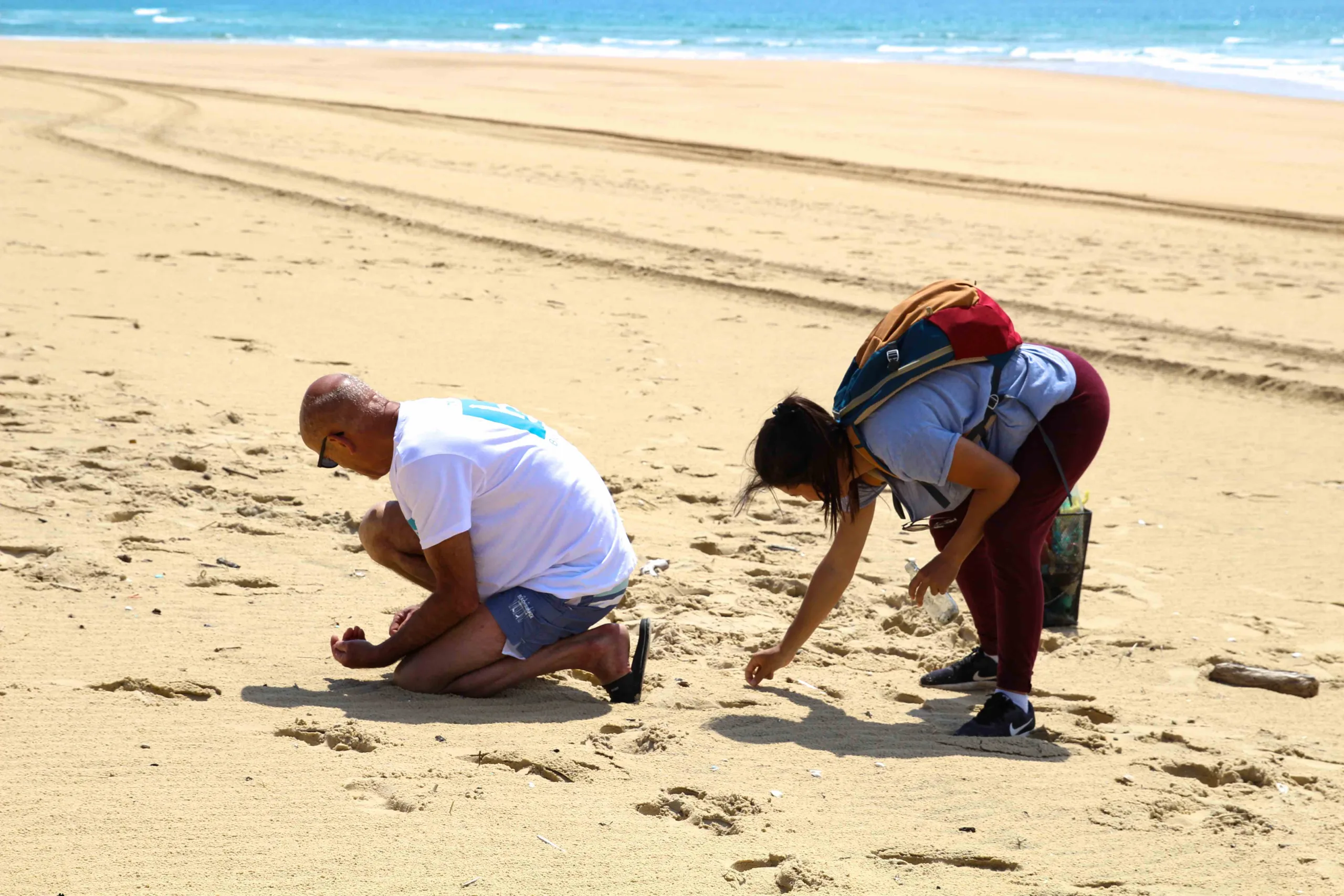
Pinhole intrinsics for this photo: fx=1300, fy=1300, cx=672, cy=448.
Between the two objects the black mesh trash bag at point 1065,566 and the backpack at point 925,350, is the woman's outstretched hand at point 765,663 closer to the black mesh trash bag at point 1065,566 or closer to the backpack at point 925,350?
the backpack at point 925,350

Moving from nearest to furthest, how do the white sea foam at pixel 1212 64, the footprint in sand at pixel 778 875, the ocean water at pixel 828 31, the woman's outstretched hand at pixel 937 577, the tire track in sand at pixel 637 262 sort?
the footprint in sand at pixel 778 875, the woman's outstretched hand at pixel 937 577, the tire track in sand at pixel 637 262, the white sea foam at pixel 1212 64, the ocean water at pixel 828 31

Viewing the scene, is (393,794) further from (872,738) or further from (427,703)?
(872,738)

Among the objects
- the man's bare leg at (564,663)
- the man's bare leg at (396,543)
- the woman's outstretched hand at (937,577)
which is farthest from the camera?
the man's bare leg at (396,543)

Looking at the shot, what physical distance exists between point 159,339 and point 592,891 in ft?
17.8

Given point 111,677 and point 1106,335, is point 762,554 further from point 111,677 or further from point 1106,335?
point 1106,335

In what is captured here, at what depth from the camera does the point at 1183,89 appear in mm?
26531

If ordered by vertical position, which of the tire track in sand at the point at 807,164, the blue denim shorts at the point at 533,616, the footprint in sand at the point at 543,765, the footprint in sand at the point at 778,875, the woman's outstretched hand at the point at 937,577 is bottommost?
the footprint in sand at the point at 778,875

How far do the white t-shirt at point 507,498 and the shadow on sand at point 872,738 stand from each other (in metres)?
0.53

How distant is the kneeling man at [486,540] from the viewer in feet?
10.6

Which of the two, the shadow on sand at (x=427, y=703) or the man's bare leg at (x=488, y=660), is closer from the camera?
the shadow on sand at (x=427, y=703)

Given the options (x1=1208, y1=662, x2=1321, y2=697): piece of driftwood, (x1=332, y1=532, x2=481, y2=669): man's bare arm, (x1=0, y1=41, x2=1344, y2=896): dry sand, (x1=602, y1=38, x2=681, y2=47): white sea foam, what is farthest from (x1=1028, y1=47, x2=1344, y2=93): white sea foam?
(x1=332, y1=532, x2=481, y2=669): man's bare arm

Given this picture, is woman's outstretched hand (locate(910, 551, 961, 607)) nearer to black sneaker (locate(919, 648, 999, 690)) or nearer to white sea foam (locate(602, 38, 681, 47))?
black sneaker (locate(919, 648, 999, 690))

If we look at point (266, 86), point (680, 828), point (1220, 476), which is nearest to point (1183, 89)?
point (266, 86)

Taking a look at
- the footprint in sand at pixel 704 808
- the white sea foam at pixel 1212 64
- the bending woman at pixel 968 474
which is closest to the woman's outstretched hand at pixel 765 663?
the bending woman at pixel 968 474
